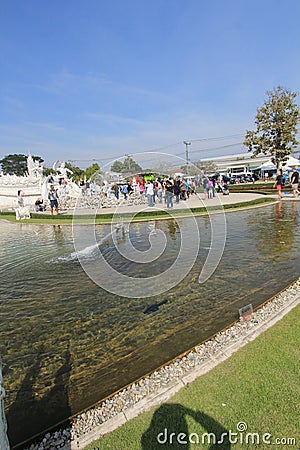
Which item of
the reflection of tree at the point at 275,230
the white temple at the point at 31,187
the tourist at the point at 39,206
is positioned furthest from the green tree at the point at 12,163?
the reflection of tree at the point at 275,230

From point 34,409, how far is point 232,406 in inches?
100

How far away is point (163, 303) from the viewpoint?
6281 mm

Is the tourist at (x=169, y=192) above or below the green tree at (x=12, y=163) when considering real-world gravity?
below

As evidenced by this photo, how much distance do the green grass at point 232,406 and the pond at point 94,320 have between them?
917mm

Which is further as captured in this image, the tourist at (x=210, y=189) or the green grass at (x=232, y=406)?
the tourist at (x=210, y=189)

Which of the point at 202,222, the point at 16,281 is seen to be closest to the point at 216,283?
the point at 16,281

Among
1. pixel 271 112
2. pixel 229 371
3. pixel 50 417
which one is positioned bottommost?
pixel 50 417

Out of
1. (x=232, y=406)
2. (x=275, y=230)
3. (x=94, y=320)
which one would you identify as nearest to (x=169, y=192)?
(x=275, y=230)

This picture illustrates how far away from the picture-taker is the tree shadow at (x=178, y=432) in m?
2.75

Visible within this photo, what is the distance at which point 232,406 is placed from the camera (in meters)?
3.10

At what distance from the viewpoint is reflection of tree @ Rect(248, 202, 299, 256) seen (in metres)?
9.74

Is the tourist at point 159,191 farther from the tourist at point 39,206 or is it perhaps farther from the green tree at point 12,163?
the green tree at point 12,163

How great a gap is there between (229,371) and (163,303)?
2754 mm

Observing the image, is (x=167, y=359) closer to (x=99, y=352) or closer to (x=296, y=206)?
(x=99, y=352)
